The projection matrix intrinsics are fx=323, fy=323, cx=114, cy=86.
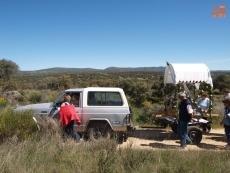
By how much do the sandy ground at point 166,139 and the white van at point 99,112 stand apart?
694mm

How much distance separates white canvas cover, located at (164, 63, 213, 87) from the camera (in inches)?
479

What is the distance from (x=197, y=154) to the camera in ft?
23.2

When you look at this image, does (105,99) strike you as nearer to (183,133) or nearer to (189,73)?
(183,133)

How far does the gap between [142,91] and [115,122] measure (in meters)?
22.0

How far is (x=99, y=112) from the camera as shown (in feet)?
34.7

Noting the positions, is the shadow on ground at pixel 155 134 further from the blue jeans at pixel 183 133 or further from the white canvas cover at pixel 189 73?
the white canvas cover at pixel 189 73

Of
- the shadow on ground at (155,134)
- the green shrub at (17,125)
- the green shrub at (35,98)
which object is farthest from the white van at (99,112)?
the green shrub at (35,98)

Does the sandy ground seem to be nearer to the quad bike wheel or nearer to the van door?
the quad bike wheel

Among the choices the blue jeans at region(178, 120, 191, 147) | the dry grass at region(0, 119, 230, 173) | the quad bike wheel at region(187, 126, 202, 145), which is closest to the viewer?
the dry grass at region(0, 119, 230, 173)

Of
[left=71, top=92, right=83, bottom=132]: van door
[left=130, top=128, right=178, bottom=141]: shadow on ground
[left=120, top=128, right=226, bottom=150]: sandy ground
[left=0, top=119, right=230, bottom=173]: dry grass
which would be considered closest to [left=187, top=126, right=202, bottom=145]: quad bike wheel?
[left=120, top=128, right=226, bottom=150]: sandy ground

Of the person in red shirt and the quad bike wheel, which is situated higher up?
the person in red shirt

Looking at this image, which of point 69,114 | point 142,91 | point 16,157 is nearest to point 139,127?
point 69,114

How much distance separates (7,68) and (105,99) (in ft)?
181

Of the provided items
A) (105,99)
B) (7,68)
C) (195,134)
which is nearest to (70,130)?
(105,99)
